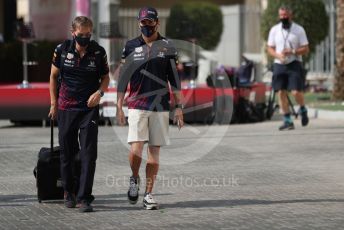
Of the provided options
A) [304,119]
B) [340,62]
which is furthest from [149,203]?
[340,62]

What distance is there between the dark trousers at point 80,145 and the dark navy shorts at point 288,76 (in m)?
8.16

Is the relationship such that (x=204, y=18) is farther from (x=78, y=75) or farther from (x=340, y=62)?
(x=78, y=75)

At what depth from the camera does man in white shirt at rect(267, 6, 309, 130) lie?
18.4m

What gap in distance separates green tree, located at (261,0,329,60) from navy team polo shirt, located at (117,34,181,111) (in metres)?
16.6

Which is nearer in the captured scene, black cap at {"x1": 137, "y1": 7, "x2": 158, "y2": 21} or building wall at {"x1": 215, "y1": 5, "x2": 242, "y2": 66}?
black cap at {"x1": 137, "y1": 7, "x2": 158, "y2": 21}

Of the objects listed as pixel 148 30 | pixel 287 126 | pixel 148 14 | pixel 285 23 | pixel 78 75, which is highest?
pixel 148 14

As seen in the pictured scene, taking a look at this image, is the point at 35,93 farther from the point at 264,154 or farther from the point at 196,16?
the point at 196,16

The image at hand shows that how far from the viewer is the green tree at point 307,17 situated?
1068 inches

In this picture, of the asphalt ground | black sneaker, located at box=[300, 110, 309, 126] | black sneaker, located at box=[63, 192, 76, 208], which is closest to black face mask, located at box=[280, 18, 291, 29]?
black sneaker, located at box=[300, 110, 309, 126]

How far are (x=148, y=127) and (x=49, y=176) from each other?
108 centimetres

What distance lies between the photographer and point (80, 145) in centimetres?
1057

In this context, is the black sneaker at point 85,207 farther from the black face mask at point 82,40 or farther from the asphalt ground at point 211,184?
the black face mask at point 82,40

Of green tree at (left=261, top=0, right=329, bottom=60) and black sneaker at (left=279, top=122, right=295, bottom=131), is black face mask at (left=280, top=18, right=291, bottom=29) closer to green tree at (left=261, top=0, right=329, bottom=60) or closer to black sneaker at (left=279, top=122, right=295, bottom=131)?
black sneaker at (left=279, top=122, right=295, bottom=131)

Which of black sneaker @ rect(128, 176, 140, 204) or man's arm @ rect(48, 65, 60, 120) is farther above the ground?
man's arm @ rect(48, 65, 60, 120)
